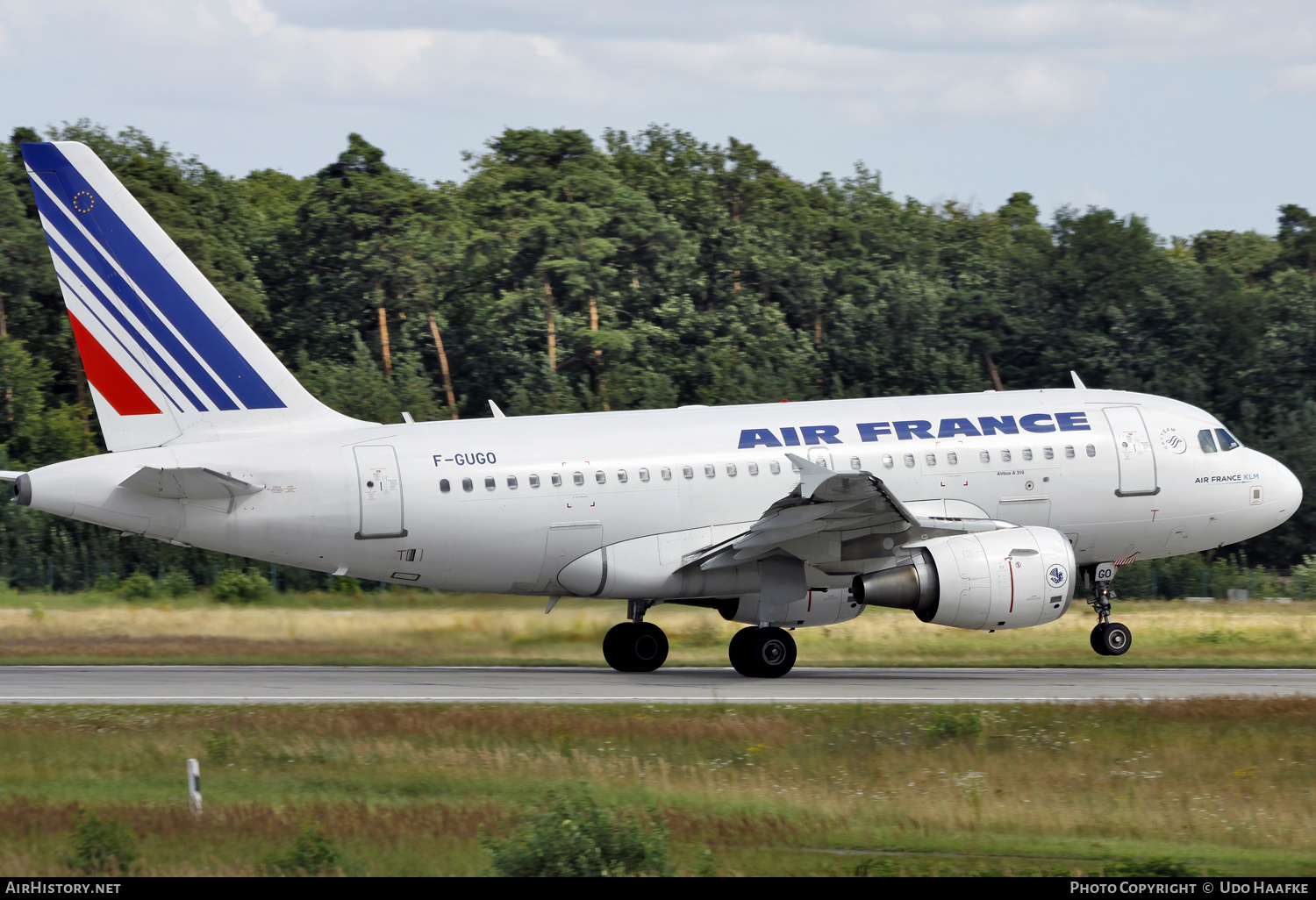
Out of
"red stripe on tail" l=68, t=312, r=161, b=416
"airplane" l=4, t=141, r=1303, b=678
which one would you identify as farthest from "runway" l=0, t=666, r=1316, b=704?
"red stripe on tail" l=68, t=312, r=161, b=416

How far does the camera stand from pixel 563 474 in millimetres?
26547

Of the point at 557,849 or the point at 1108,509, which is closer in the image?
the point at 557,849

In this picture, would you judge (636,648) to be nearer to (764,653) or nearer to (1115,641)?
(764,653)

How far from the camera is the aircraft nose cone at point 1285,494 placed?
30.1 m

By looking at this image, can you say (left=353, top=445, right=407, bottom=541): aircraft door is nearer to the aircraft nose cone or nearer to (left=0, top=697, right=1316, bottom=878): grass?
(left=0, top=697, right=1316, bottom=878): grass

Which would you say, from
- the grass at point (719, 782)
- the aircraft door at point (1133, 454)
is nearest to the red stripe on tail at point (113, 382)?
the grass at point (719, 782)

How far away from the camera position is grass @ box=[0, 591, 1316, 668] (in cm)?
3050

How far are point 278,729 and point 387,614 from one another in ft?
37.9

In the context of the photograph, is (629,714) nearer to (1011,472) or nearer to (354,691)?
(354,691)

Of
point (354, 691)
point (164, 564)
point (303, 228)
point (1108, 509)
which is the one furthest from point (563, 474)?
point (303, 228)

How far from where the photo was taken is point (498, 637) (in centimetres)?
3052

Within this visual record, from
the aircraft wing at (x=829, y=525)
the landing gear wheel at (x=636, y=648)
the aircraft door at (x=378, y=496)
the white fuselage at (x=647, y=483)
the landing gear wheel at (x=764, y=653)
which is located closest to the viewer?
the aircraft wing at (x=829, y=525)

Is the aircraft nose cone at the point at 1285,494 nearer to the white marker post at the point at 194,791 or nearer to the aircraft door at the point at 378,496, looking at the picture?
the aircraft door at the point at 378,496

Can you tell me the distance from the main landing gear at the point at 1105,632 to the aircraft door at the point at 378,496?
13.0 m
